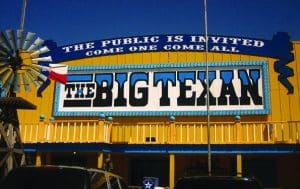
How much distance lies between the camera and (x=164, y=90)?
71.9ft

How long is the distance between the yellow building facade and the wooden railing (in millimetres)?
42

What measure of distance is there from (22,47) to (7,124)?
2.95 m

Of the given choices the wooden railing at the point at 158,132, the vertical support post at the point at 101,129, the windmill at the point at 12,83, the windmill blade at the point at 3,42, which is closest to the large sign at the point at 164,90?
the wooden railing at the point at 158,132

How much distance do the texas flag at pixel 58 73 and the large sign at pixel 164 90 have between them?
2.44 metres

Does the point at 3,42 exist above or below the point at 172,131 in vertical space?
above

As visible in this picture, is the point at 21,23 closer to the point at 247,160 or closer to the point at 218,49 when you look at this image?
the point at 218,49

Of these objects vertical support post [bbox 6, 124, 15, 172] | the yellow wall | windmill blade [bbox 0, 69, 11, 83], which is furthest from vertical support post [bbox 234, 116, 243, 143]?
windmill blade [bbox 0, 69, 11, 83]

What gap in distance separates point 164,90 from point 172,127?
8.70 feet

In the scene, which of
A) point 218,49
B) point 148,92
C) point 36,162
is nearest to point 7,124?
point 36,162

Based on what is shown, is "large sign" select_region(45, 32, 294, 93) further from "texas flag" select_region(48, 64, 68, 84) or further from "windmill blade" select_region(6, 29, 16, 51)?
"windmill blade" select_region(6, 29, 16, 51)

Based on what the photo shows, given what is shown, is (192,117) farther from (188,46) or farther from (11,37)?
(11,37)

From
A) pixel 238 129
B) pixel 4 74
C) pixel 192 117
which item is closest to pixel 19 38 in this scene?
pixel 4 74

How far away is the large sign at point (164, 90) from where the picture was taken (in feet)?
69.5

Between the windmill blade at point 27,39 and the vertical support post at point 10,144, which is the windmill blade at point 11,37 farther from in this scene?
the vertical support post at point 10,144
